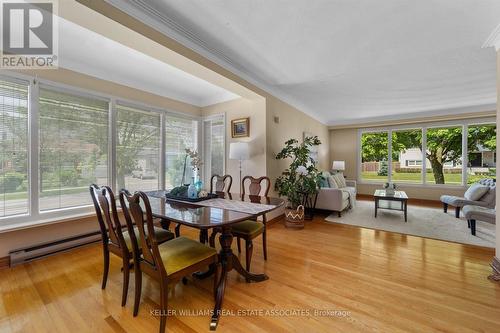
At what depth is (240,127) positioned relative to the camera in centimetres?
396

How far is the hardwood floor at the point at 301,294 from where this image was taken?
4.87 ft

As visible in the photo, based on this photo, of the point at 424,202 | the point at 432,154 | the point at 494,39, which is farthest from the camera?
the point at 432,154

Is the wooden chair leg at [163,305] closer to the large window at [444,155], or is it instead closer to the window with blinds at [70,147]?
the window with blinds at [70,147]

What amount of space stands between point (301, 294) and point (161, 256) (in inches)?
49.3

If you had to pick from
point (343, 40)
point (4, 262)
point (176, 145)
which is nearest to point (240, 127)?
point (176, 145)

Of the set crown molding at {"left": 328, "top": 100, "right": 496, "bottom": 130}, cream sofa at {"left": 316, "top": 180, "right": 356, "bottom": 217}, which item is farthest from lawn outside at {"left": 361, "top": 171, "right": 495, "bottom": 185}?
cream sofa at {"left": 316, "top": 180, "right": 356, "bottom": 217}

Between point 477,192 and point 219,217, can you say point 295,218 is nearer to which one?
point 219,217

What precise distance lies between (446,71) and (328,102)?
2.06 meters

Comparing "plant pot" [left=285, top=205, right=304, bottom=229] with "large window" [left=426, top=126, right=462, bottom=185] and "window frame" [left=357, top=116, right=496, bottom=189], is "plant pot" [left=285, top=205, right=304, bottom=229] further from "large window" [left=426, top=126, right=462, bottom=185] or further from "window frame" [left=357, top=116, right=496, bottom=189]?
"large window" [left=426, top=126, right=462, bottom=185]

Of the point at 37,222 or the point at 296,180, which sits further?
the point at 296,180

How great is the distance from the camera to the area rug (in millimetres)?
3098

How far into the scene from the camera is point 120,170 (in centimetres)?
326

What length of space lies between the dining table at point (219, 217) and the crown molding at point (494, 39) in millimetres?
2866

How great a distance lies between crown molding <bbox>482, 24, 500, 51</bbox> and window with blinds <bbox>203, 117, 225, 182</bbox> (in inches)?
149
